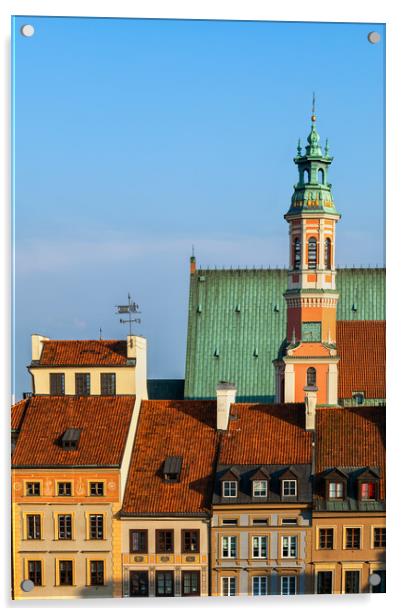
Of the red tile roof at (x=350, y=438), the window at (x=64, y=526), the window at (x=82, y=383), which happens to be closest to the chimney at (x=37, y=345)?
the window at (x=82, y=383)

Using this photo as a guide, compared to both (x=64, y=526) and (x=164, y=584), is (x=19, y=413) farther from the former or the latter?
(x=164, y=584)

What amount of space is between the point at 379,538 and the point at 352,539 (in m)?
1.22

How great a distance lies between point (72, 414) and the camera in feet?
131

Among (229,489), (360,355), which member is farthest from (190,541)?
(360,355)

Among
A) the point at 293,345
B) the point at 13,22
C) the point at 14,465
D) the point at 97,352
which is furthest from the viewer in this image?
the point at 293,345

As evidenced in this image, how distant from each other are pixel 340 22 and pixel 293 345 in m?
19.9

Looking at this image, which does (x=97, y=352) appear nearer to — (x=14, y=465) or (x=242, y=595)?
(x=14, y=465)

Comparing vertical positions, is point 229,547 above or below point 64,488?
below

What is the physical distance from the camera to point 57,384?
4078cm

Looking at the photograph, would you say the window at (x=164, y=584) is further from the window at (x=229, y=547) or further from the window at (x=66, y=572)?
the window at (x=66, y=572)

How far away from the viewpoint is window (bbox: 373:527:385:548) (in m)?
35.9

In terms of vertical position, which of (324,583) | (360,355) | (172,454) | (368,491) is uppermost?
(360,355)

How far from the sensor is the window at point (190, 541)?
124 feet
